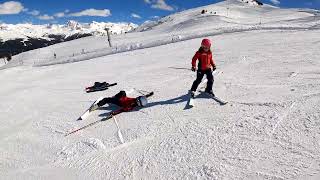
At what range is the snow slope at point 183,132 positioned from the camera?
24.2 feet

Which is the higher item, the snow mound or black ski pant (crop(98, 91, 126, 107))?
black ski pant (crop(98, 91, 126, 107))

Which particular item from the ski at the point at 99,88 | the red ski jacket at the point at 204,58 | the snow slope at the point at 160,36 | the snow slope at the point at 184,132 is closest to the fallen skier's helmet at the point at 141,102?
the snow slope at the point at 184,132

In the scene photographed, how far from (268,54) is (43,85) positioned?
35.0ft

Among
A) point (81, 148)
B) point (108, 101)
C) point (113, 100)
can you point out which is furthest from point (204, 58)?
point (81, 148)

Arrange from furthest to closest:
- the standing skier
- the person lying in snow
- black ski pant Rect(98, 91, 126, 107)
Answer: black ski pant Rect(98, 91, 126, 107) → the person lying in snow → the standing skier

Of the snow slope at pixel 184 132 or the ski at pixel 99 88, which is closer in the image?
the snow slope at pixel 184 132

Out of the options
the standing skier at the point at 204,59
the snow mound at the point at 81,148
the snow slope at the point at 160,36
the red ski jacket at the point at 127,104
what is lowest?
the snow slope at the point at 160,36

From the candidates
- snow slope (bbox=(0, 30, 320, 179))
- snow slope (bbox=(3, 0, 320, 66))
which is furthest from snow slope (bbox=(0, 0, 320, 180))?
snow slope (bbox=(3, 0, 320, 66))

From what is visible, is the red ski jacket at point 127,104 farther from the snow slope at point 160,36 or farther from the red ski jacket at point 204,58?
the snow slope at point 160,36

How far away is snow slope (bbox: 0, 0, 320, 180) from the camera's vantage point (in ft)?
24.2

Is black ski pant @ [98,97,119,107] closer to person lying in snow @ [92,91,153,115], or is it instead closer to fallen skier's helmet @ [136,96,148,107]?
person lying in snow @ [92,91,153,115]

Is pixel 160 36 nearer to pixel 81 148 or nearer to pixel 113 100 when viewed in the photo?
pixel 113 100

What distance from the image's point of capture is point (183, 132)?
900 cm

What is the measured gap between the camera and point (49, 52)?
61406 millimetres
